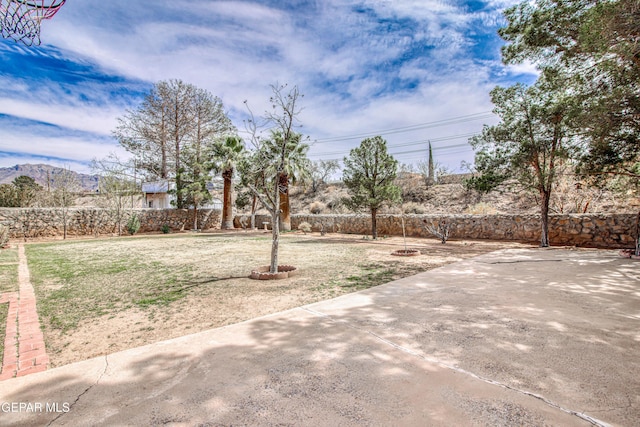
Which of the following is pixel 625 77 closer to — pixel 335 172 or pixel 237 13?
pixel 237 13

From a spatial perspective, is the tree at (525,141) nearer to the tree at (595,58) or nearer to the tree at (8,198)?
the tree at (595,58)

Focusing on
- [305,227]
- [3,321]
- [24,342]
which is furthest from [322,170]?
[24,342]

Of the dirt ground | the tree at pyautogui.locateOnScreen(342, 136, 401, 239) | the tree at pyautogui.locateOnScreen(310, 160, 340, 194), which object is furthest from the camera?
the tree at pyautogui.locateOnScreen(310, 160, 340, 194)

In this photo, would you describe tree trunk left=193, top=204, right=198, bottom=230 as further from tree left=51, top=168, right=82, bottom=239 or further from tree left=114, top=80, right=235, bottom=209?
tree left=51, top=168, right=82, bottom=239

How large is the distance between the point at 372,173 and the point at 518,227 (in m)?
6.69

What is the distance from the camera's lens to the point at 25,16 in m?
3.51

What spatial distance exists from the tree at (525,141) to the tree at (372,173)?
362 cm

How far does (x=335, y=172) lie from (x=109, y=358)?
30249mm

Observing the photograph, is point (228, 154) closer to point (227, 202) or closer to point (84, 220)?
point (227, 202)

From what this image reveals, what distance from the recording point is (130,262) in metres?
7.53

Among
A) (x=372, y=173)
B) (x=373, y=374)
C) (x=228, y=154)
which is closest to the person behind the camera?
(x=373, y=374)

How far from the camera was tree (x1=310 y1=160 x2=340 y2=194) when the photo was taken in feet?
105

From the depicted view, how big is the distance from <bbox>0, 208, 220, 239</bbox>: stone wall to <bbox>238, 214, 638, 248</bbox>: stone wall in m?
11.2

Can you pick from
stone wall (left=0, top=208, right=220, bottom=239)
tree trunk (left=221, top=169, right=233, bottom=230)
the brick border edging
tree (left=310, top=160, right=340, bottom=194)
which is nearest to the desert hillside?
tree (left=310, top=160, right=340, bottom=194)
